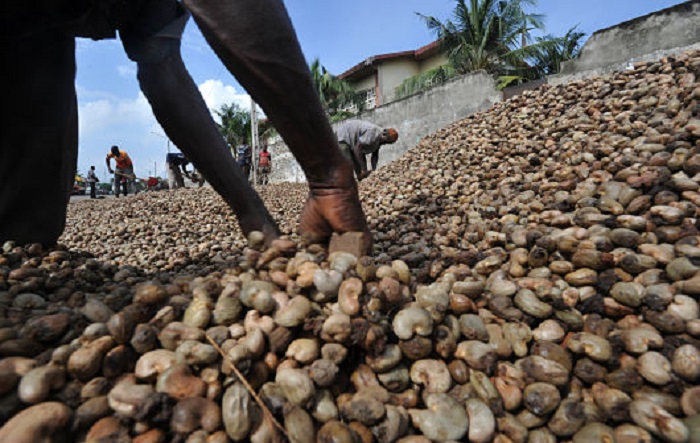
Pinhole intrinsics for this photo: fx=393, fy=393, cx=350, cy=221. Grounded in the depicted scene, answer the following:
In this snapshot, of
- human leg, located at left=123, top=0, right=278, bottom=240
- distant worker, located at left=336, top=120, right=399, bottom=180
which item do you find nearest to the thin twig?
human leg, located at left=123, top=0, right=278, bottom=240

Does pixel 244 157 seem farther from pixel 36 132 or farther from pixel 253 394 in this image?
pixel 253 394

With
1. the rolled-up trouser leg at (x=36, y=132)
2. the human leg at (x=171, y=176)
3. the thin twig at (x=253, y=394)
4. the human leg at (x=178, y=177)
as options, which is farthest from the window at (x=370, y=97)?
the thin twig at (x=253, y=394)

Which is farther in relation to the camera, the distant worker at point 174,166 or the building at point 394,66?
the building at point 394,66

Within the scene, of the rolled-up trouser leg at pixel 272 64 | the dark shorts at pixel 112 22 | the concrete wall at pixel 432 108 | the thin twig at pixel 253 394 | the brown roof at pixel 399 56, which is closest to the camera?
the thin twig at pixel 253 394

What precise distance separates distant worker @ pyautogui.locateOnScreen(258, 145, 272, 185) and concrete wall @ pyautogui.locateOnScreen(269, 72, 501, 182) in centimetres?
423

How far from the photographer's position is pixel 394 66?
1948 centimetres

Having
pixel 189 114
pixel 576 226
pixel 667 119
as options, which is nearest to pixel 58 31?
pixel 189 114

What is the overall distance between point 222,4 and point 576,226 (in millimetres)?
1518

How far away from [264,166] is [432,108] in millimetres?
6878

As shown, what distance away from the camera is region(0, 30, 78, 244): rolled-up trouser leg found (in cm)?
175

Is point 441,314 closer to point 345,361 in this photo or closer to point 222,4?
point 345,361

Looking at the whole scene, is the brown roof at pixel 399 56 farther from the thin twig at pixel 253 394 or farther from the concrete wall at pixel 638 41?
the thin twig at pixel 253 394

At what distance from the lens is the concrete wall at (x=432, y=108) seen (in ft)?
28.2

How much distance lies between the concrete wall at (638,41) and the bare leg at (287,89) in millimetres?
7115
